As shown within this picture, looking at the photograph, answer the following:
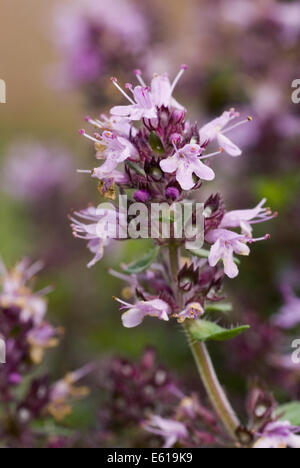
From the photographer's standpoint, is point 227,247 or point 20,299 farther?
point 20,299

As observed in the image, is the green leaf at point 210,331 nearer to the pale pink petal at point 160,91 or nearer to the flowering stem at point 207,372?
the flowering stem at point 207,372

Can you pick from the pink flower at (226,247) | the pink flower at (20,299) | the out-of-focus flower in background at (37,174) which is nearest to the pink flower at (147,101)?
the pink flower at (226,247)

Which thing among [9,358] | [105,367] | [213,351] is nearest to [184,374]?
[213,351]

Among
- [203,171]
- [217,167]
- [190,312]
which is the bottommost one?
[190,312]

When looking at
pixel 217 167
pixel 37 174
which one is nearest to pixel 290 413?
pixel 217 167

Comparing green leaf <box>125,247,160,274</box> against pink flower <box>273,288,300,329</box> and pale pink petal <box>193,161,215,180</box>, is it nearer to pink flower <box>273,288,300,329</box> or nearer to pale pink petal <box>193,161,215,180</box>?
pale pink petal <box>193,161,215,180</box>

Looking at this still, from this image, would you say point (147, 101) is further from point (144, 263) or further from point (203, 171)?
point (144, 263)

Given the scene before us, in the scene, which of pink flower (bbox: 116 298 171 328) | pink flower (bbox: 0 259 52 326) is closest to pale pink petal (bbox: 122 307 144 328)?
pink flower (bbox: 116 298 171 328)
